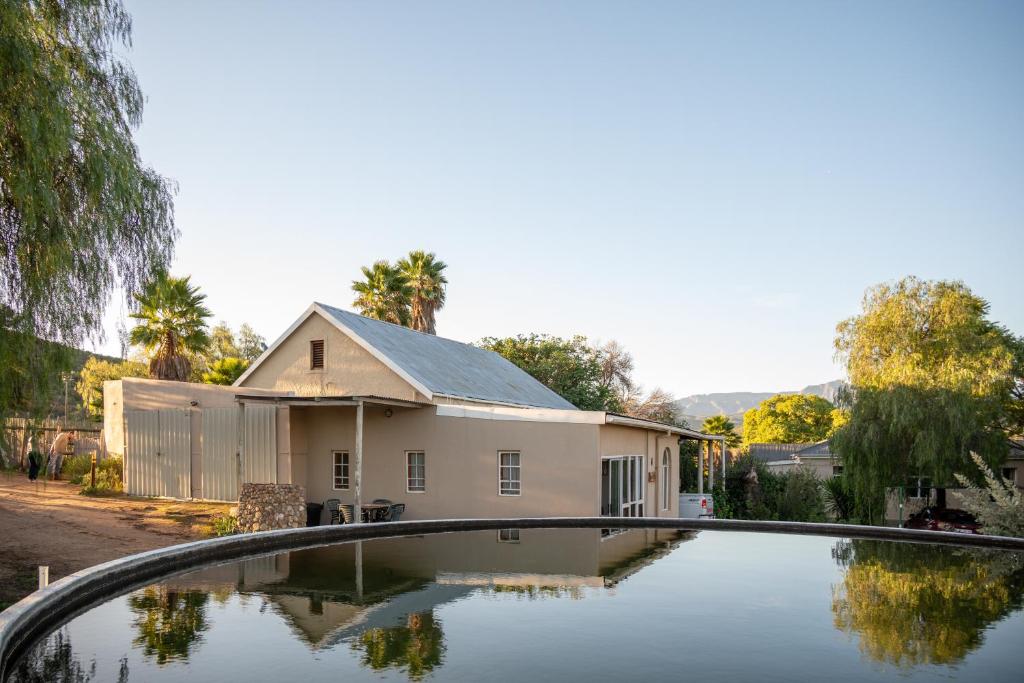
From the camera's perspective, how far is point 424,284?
121 feet

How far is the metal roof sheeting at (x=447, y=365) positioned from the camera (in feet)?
67.5

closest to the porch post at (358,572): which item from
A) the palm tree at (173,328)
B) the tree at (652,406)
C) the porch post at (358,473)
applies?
the porch post at (358,473)

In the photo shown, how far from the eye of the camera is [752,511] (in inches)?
1076

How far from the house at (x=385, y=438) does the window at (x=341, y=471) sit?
1.4 inches

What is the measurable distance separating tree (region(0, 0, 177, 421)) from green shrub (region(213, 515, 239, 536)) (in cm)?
703

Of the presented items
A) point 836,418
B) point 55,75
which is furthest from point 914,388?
point 836,418

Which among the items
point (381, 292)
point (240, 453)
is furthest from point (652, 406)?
point (240, 453)

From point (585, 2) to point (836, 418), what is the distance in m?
63.2

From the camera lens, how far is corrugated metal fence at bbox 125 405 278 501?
20.2 m

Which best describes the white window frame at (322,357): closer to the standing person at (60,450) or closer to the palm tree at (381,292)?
the standing person at (60,450)

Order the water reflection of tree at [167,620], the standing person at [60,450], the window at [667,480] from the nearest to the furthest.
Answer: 1. the water reflection of tree at [167,620]
2. the window at [667,480]
3. the standing person at [60,450]

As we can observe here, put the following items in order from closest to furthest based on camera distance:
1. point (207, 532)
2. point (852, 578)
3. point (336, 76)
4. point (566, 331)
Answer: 1. point (852, 578)
2. point (207, 532)
3. point (336, 76)
4. point (566, 331)

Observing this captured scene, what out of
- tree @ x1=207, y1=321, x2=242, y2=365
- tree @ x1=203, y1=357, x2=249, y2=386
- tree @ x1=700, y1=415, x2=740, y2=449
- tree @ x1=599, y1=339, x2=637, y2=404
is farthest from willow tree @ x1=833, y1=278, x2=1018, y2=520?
tree @ x1=207, y1=321, x2=242, y2=365

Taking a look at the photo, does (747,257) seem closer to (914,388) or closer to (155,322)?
(914,388)
